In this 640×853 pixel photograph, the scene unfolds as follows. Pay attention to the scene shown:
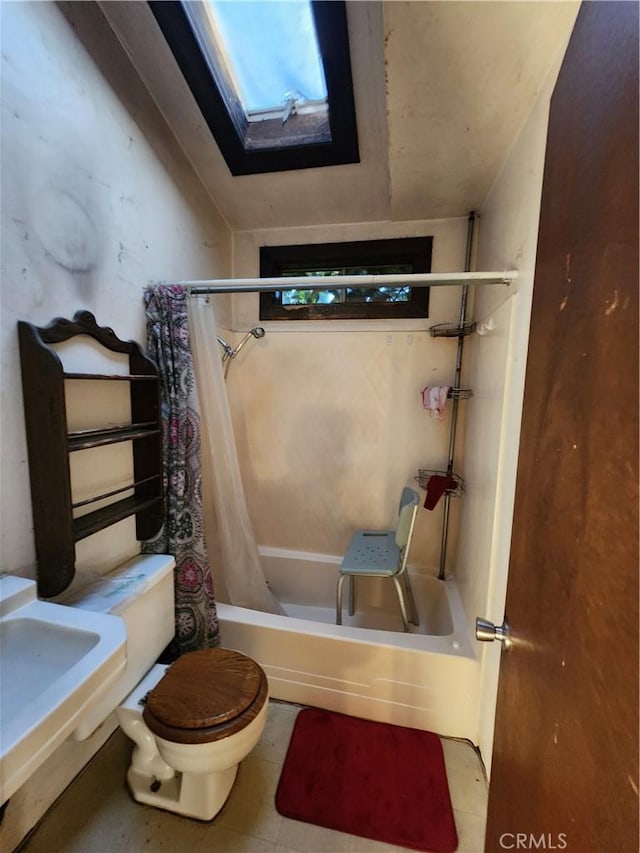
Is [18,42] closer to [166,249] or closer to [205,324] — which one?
[166,249]

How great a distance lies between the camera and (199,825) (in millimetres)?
1046

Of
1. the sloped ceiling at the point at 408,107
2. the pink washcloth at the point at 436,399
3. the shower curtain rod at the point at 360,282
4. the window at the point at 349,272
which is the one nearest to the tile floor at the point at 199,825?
the pink washcloth at the point at 436,399

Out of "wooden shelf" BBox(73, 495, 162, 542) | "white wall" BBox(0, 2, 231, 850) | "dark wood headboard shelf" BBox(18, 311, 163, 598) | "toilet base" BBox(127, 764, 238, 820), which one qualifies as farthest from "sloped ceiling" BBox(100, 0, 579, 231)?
"toilet base" BBox(127, 764, 238, 820)

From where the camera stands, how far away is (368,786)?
1.16 meters

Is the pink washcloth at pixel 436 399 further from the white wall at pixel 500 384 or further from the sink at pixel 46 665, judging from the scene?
the sink at pixel 46 665

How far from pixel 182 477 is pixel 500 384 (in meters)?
1.33

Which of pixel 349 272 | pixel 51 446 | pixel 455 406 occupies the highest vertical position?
pixel 349 272

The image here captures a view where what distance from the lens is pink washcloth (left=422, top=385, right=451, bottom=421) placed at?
1785mm

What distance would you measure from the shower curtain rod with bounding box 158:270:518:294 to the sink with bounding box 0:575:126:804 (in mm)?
1185

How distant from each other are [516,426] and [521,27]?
3.43ft

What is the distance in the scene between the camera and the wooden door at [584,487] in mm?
339

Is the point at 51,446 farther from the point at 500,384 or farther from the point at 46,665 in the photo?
the point at 500,384

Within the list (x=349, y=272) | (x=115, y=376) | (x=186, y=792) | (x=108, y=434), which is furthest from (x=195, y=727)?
(x=349, y=272)

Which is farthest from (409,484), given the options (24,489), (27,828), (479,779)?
(27,828)
